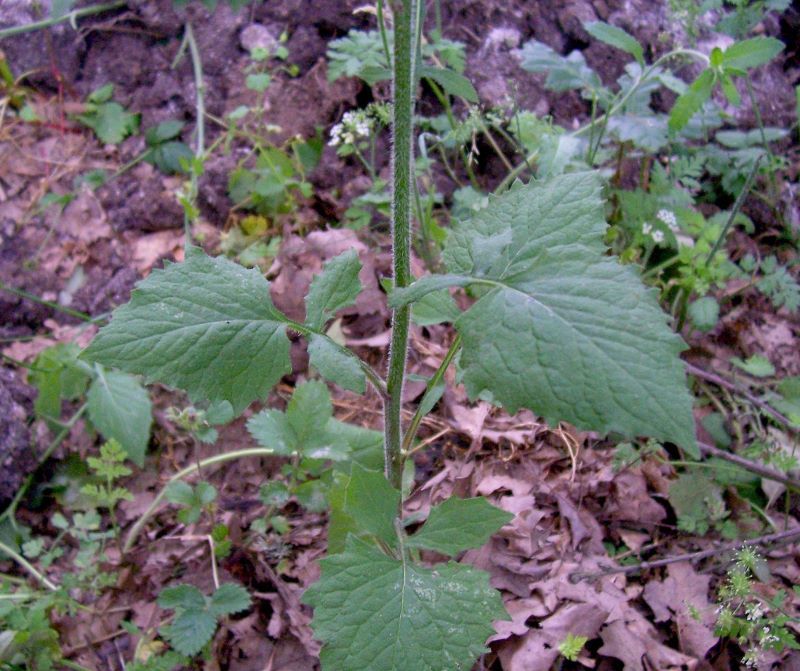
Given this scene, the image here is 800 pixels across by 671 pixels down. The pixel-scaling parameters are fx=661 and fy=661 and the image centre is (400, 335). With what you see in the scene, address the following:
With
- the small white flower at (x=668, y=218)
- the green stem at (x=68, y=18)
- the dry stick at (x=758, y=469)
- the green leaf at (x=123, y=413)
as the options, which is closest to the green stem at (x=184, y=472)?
the green leaf at (x=123, y=413)

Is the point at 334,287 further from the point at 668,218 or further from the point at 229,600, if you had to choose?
the point at 668,218

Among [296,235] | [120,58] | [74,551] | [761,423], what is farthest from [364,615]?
[120,58]

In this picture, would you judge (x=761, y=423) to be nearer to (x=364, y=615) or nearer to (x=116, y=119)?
(x=364, y=615)

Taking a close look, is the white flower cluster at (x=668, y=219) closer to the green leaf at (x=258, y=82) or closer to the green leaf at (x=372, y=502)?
the green leaf at (x=372, y=502)

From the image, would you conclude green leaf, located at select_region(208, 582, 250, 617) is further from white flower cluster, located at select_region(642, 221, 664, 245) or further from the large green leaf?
white flower cluster, located at select_region(642, 221, 664, 245)

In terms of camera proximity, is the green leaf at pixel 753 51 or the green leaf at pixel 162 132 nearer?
the green leaf at pixel 753 51

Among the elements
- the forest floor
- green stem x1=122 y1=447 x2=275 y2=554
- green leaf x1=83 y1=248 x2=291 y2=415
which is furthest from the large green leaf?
green stem x1=122 y1=447 x2=275 y2=554
